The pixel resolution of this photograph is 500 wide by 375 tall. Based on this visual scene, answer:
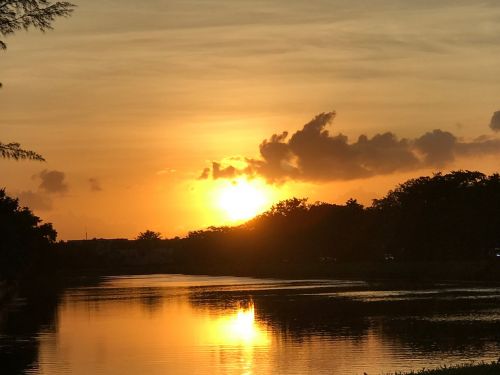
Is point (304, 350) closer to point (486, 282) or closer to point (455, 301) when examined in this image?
point (455, 301)

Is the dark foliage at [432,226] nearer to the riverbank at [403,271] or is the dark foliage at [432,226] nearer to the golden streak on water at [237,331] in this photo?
the riverbank at [403,271]

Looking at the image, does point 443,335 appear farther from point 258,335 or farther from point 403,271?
point 403,271

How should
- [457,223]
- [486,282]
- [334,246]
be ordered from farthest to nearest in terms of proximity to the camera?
1. [334,246]
2. [457,223]
3. [486,282]

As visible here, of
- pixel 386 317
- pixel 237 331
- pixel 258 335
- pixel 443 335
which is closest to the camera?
pixel 443 335

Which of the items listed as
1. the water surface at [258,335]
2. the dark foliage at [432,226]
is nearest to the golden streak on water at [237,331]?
the water surface at [258,335]

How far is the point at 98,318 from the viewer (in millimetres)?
67875

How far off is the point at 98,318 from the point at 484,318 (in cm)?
2771

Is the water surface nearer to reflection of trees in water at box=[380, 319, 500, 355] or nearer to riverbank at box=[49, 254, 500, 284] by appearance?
reflection of trees in water at box=[380, 319, 500, 355]

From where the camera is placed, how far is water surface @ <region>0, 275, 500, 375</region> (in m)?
39.4

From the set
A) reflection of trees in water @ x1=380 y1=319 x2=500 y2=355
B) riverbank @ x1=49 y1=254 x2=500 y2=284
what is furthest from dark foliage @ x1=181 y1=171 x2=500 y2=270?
reflection of trees in water @ x1=380 y1=319 x2=500 y2=355

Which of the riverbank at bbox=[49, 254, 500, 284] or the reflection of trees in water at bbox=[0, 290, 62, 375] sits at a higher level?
the riverbank at bbox=[49, 254, 500, 284]

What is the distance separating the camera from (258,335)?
5169cm

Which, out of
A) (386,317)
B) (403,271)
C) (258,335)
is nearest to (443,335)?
(258,335)

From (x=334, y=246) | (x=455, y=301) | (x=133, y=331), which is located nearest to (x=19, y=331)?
(x=133, y=331)
